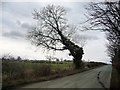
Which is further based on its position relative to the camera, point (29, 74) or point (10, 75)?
point (29, 74)

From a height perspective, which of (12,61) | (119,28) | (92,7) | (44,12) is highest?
(44,12)

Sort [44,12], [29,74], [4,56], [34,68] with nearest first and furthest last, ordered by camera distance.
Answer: [4,56] → [29,74] → [34,68] → [44,12]

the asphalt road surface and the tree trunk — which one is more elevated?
the tree trunk

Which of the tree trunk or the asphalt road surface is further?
the tree trunk

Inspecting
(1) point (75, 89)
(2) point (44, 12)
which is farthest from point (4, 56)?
(2) point (44, 12)

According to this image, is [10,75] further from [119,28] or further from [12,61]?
[119,28]

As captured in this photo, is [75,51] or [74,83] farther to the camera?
[75,51]

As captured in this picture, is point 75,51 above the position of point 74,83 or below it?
above

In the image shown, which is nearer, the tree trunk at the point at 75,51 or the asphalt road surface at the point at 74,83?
the asphalt road surface at the point at 74,83

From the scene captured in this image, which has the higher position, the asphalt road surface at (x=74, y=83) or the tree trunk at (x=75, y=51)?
the tree trunk at (x=75, y=51)

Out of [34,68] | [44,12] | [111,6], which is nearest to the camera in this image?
[111,6]

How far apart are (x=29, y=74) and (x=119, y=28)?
32.9ft

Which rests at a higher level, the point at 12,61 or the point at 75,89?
the point at 12,61

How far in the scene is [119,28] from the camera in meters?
22.5
